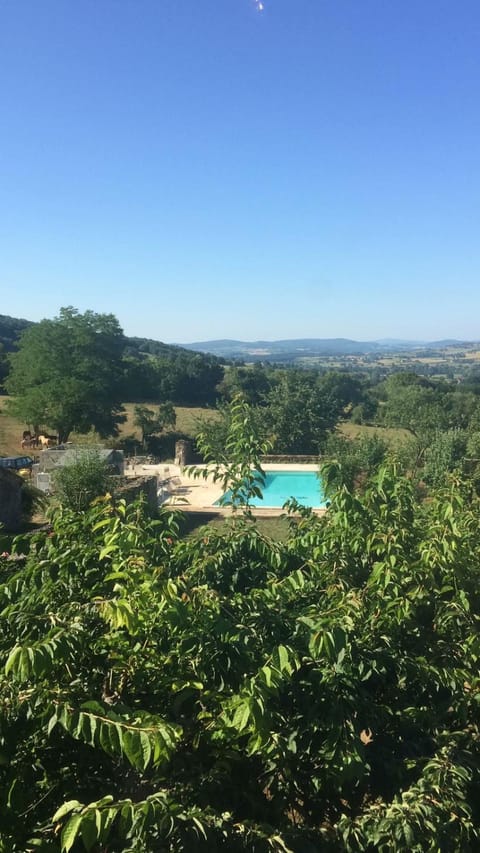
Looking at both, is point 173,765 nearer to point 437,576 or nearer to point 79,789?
point 79,789

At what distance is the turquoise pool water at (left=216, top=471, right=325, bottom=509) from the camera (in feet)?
81.9

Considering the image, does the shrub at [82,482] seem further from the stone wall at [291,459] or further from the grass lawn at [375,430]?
the grass lawn at [375,430]

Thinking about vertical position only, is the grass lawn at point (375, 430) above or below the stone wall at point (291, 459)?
below

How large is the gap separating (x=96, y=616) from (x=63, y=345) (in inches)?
1331

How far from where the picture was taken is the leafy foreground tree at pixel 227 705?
8.06 ft

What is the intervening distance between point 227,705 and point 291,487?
24.2 metres

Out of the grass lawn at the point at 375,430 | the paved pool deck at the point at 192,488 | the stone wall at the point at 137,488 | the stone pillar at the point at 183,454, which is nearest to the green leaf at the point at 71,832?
the stone wall at the point at 137,488

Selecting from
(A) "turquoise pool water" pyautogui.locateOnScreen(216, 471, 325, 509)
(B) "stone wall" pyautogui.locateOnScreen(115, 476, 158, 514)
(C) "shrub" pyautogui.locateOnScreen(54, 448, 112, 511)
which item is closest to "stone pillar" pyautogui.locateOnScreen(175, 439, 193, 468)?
(A) "turquoise pool water" pyautogui.locateOnScreen(216, 471, 325, 509)

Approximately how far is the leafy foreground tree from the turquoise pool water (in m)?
20.1

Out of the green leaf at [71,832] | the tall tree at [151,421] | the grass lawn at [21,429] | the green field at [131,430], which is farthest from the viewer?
the tall tree at [151,421]

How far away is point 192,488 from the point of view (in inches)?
965

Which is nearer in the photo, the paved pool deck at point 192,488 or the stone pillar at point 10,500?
the stone pillar at point 10,500

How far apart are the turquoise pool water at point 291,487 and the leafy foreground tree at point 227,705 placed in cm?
2010

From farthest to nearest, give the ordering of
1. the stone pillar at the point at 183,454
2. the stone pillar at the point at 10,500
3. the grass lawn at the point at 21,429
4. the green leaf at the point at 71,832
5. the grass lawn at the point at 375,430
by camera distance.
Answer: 1. the grass lawn at the point at 375,430
2. the grass lawn at the point at 21,429
3. the stone pillar at the point at 183,454
4. the stone pillar at the point at 10,500
5. the green leaf at the point at 71,832
